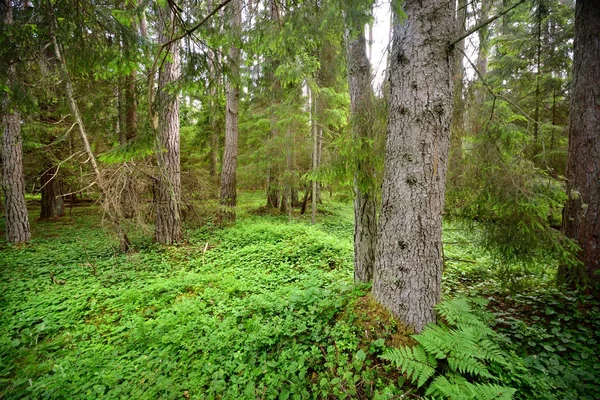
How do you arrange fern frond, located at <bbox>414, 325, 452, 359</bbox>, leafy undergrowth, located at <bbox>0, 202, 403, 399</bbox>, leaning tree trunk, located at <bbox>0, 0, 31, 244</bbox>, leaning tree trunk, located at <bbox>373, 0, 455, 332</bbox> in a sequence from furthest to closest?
leaning tree trunk, located at <bbox>0, 0, 31, 244</bbox> < leafy undergrowth, located at <bbox>0, 202, 403, 399</bbox> < leaning tree trunk, located at <bbox>373, 0, 455, 332</bbox> < fern frond, located at <bbox>414, 325, 452, 359</bbox>

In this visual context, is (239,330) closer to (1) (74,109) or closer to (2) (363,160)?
(2) (363,160)

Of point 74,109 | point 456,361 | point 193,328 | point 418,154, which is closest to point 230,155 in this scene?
point 74,109

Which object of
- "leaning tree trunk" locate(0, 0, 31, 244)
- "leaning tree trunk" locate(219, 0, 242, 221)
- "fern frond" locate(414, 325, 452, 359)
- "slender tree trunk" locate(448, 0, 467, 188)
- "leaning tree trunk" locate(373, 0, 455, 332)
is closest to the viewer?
"fern frond" locate(414, 325, 452, 359)

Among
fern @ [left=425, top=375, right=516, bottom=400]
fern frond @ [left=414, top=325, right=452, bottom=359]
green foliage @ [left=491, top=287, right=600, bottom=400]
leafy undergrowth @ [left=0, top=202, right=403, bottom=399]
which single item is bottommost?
leafy undergrowth @ [left=0, top=202, right=403, bottom=399]

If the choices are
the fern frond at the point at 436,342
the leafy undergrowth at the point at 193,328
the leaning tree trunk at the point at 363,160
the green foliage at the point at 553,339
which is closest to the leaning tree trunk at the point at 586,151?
the green foliage at the point at 553,339

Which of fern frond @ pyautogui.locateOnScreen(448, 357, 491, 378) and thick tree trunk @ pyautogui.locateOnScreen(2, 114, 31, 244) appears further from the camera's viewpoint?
thick tree trunk @ pyautogui.locateOnScreen(2, 114, 31, 244)

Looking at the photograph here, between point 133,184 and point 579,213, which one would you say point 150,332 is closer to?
point 133,184

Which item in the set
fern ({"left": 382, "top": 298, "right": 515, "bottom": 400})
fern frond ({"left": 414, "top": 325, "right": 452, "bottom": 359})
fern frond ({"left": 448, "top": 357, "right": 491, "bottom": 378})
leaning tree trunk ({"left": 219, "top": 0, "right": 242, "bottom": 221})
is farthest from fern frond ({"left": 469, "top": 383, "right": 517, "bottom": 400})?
leaning tree trunk ({"left": 219, "top": 0, "right": 242, "bottom": 221})

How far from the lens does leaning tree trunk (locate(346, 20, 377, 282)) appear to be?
346cm

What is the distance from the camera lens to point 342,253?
5.93 m

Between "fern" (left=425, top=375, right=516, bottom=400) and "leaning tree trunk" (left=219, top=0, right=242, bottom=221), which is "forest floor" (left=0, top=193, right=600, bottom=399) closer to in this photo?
"fern" (left=425, top=375, right=516, bottom=400)

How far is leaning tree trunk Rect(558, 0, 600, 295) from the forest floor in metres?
0.55

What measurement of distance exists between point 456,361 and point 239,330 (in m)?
2.49

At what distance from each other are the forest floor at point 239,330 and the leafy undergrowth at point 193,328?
0.05 feet
